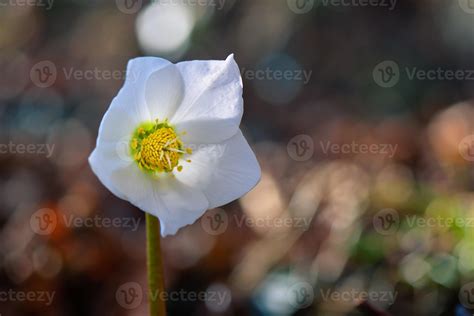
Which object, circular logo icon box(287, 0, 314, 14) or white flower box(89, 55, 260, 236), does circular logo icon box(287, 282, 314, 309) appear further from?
circular logo icon box(287, 0, 314, 14)

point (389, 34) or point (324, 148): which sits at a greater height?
point (389, 34)

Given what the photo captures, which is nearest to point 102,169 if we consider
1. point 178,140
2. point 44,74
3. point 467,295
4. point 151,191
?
point 151,191

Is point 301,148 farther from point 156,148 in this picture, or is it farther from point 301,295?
point 156,148

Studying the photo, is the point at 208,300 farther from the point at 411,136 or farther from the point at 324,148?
the point at 411,136

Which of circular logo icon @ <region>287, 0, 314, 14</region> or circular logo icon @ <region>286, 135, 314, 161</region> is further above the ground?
circular logo icon @ <region>287, 0, 314, 14</region>

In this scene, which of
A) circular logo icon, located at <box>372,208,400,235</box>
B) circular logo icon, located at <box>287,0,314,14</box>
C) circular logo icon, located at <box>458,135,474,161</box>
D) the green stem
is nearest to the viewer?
the green stem

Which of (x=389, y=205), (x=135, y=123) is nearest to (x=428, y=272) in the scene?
(x=389, y=205)

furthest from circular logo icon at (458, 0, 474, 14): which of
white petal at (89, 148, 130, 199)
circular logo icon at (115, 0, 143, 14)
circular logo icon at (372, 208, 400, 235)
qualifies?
white petal at (89, 148, 130, 199)
